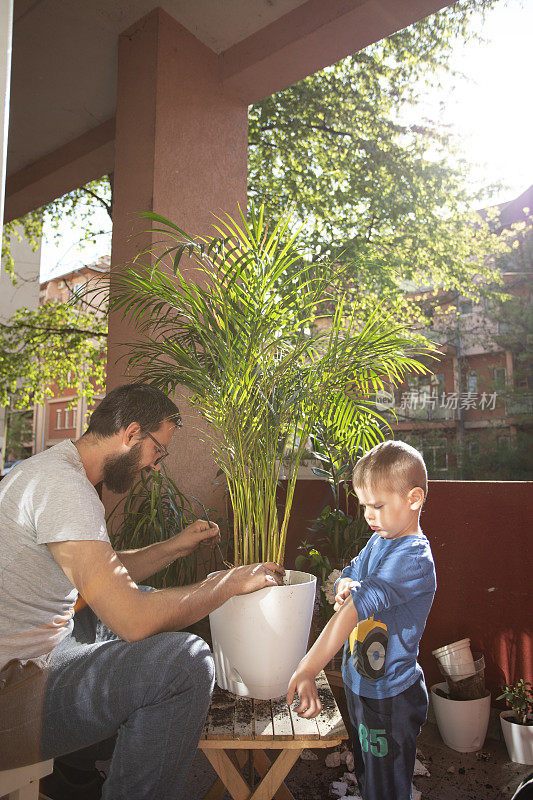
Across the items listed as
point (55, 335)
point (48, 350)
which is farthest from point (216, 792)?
point (48, 350)

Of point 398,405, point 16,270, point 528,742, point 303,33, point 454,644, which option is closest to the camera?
point 528,742

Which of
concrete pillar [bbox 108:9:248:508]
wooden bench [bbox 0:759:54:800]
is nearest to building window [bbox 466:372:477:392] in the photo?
concrete pillar [bbox 108:9:248:508]

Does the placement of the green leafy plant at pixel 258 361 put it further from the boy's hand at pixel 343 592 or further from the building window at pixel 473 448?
the building window at pixel 473 448

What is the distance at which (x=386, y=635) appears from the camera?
1.68 metres

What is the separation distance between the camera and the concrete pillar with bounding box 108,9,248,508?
3152 mm

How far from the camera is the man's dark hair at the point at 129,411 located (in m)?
1.82

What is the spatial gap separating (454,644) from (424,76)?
33.1ft

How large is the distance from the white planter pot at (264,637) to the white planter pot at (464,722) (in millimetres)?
1079

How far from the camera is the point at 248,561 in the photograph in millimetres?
1994

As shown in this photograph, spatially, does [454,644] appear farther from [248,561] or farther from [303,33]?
[303,33]

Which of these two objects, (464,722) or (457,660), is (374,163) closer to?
(457,660)

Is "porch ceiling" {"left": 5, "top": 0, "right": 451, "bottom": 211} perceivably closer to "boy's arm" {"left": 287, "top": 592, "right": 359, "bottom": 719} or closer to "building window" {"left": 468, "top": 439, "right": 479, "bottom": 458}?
"boy's arm" {"left": 287, "top": 592, "right": 359, "bottom": 719}

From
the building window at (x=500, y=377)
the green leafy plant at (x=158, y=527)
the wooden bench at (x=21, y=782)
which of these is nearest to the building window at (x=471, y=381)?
the building window at (x=500, y=377)

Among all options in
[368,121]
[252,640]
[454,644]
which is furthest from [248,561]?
Result: [368,121]
